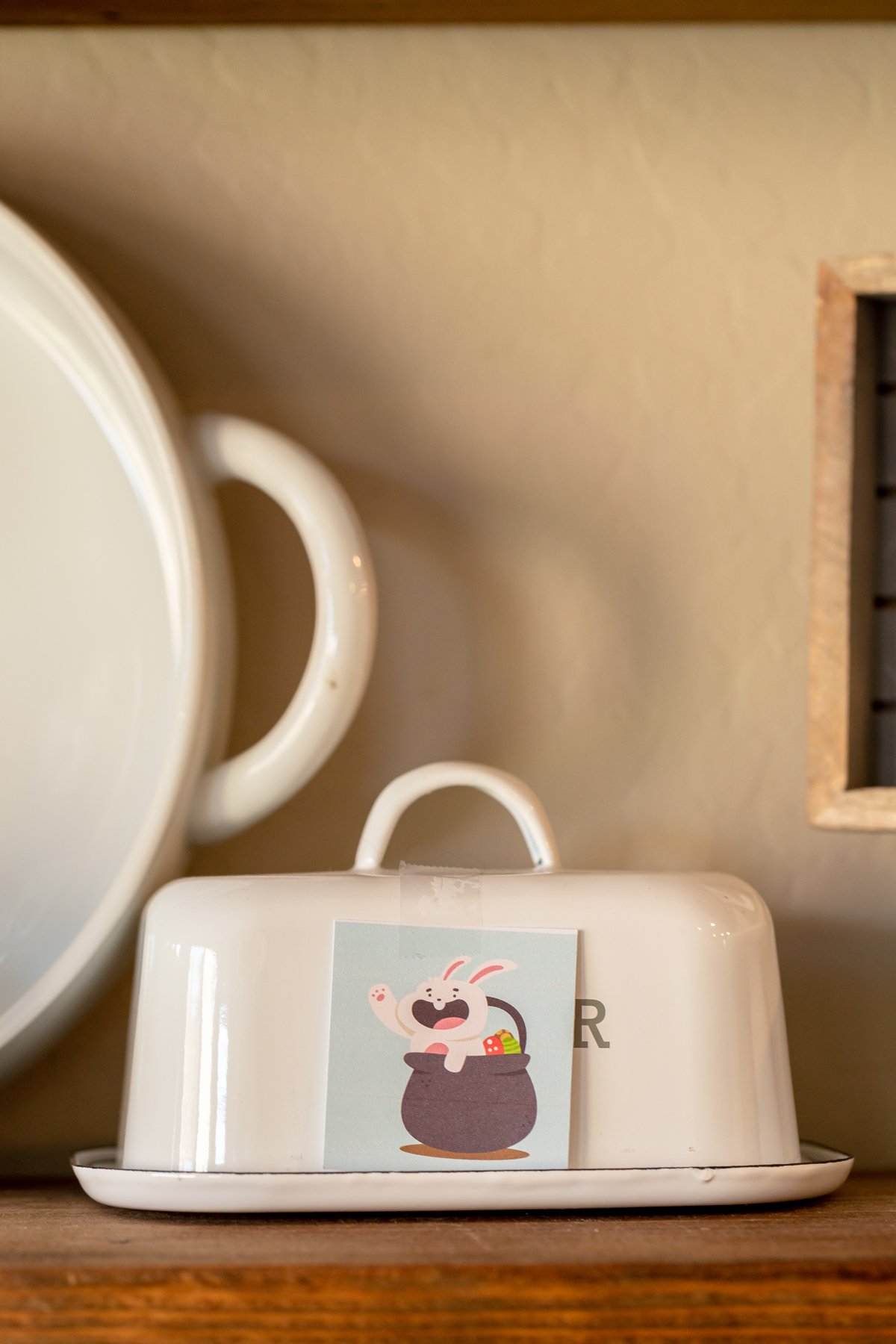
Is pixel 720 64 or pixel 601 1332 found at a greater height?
pixel 720 64

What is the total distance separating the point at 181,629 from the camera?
2.08ft

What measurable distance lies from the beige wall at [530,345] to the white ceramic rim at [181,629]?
84mm

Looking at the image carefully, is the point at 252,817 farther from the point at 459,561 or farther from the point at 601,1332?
the point at 601,1332

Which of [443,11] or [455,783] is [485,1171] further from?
[443,11]

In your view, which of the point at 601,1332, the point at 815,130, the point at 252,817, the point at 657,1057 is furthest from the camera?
the point at 815,130

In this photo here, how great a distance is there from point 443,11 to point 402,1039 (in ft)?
1.91

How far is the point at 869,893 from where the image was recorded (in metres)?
0.70

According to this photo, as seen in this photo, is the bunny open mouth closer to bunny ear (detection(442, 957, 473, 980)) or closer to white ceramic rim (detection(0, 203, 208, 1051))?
bunny ear (detection(442, 957, 473, 980))

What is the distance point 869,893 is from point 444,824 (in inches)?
9.8

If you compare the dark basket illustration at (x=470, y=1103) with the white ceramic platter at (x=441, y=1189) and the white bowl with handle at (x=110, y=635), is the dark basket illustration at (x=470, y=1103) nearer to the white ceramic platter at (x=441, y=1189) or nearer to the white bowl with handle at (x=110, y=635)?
the white ceramic platter at (x=441, y=1189)

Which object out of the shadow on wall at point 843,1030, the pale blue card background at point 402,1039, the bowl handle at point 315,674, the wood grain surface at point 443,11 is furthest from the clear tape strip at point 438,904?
the wood grain surface at point 443,11

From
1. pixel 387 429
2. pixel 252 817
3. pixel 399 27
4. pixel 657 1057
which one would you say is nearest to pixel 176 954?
pixel 252 817

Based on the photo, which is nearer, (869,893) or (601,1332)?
(601,1332)

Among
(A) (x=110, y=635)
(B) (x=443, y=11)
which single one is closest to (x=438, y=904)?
(A) (x=110, y=635)
